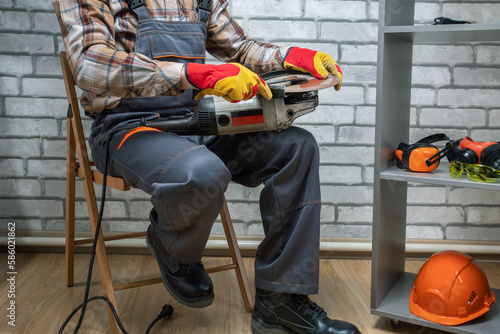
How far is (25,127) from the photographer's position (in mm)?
1960

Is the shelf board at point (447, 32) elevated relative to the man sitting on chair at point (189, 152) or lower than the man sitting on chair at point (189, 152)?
elevated

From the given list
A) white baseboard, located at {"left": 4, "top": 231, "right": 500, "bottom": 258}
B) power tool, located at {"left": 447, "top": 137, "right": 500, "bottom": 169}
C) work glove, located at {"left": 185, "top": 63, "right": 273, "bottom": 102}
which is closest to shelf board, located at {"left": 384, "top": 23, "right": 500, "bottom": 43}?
power tool, located at {"left": 447, "top": 137, "right": 500, "bottom": 169}

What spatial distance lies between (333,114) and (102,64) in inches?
40.0

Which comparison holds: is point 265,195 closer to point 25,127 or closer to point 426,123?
point 426,123

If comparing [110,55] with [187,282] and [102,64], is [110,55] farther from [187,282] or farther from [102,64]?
[187,282]

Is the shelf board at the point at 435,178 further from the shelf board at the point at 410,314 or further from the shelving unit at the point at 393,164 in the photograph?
the shelf board at the point at 410,314

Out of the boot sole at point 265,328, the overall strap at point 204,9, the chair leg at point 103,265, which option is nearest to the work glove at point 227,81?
the overall strap at point 204,9

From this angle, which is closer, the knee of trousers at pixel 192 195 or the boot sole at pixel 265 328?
the knee of trousers at pixel 192 195

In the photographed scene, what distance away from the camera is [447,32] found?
1277 millimetres

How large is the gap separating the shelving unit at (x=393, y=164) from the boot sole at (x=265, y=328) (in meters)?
0.29

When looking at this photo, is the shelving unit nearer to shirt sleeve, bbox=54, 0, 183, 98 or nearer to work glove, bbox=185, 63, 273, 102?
work glove, bbox=185, 63, 273, 102

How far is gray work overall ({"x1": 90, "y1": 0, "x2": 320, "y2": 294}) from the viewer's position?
3.71ft

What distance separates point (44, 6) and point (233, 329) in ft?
4.60

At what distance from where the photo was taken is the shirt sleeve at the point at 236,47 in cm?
154
